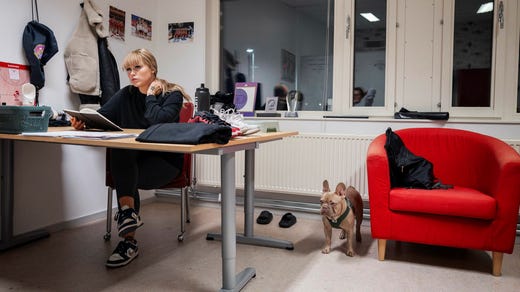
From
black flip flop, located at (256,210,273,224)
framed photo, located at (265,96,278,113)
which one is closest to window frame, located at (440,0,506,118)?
framed photo, located at (265,96,278,113)

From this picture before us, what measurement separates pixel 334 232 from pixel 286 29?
188 cm

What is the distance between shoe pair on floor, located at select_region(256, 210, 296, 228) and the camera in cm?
299

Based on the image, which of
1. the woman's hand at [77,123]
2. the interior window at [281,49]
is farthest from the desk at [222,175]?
the interior window at [281,49]

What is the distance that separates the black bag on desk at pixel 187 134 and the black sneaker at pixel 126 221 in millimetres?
696

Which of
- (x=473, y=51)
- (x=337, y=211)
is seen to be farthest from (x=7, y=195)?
(x=473, y=51)

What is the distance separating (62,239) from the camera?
8.58 ft

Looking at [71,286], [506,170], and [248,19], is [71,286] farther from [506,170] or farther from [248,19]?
[248,19]

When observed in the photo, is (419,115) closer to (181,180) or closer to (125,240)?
(181,180)

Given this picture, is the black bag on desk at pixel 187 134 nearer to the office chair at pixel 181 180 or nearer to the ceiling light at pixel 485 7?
the office chair at pixel 181 180

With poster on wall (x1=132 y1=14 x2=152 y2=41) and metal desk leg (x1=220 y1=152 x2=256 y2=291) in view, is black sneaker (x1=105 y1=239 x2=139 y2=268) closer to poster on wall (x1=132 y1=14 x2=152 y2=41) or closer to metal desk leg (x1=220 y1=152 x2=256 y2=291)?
metal desk leg (x1=220 y1=152 x2=256 y2=291)

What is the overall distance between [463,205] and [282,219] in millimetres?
1348

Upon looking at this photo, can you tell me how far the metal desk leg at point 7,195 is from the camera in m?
2.36

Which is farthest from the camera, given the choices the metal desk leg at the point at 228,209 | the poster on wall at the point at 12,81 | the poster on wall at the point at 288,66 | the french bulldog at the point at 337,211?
the poster on wall at the point at 288,66

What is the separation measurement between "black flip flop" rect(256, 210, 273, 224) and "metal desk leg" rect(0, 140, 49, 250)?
162 cm
